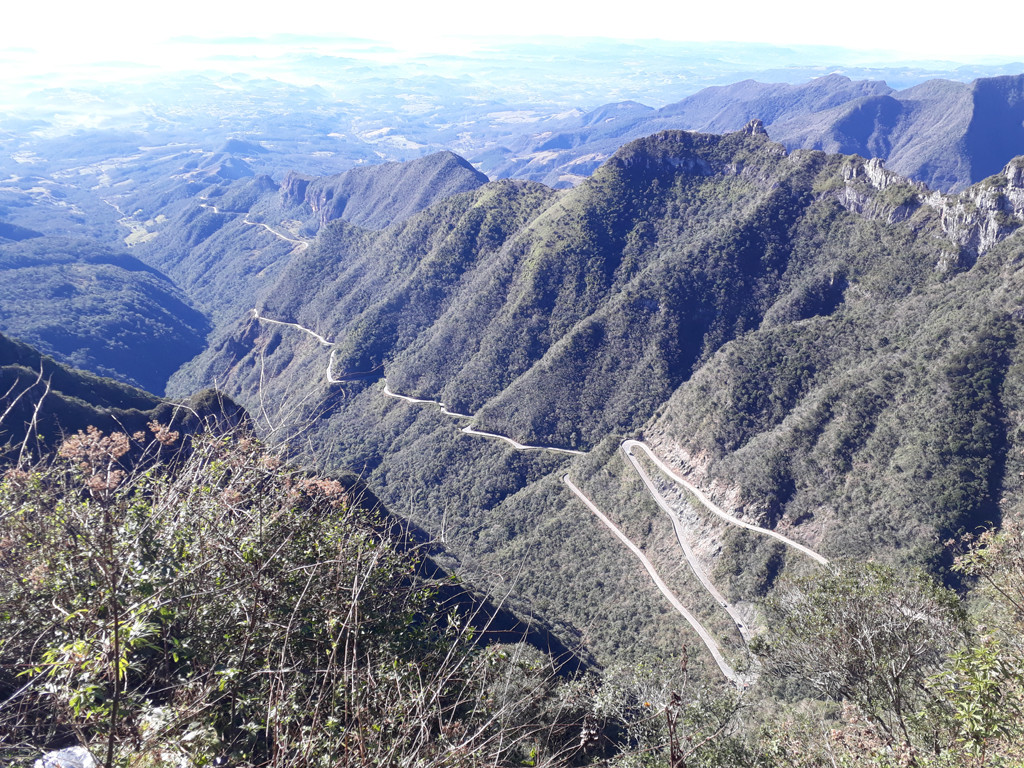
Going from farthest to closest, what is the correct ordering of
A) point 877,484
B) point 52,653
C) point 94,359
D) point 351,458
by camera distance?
point 94,359
point 351,458
point 877,484
point 52,653

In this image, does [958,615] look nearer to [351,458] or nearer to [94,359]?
[351,458]

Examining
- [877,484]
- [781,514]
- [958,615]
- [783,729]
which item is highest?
[958,615]

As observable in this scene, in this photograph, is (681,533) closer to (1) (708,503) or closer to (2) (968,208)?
(1) (708,503)

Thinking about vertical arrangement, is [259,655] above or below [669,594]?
above

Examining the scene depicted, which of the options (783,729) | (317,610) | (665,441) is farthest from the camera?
(665,441)

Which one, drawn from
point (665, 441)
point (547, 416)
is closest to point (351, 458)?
point (547, 416)

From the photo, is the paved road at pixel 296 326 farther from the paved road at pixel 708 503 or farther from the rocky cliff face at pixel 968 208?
the rocky cliff face at pixel 968 208

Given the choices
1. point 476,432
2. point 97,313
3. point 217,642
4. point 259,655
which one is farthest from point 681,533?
point 97,313
